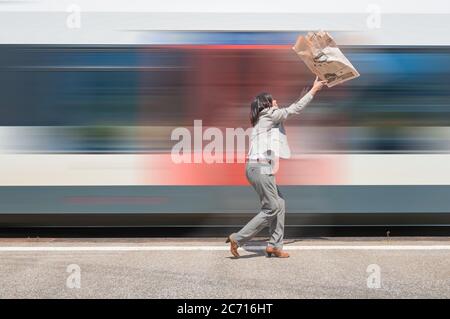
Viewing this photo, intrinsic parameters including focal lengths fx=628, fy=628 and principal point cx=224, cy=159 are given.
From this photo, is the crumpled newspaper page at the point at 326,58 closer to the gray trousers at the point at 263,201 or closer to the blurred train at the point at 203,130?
the blurred train at the point at 203,130

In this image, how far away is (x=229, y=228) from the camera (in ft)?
27.0

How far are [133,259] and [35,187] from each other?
186 cm

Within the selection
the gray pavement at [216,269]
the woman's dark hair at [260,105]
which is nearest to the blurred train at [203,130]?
the gray pavement at [216,269]

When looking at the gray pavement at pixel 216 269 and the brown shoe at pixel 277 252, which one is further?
the brown shoe at pixel 277 252

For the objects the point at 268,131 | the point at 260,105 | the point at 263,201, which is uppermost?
the point at 260,105

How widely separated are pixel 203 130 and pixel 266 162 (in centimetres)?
146

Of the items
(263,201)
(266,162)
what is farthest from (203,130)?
(263,201)

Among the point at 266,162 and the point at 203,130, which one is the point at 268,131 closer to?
the point at 266,162

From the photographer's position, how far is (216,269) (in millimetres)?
6141

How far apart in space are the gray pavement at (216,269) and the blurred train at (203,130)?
467 millimetres

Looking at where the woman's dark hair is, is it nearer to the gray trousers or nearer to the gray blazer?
the gray blazer

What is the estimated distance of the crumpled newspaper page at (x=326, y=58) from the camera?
6.65 metres
